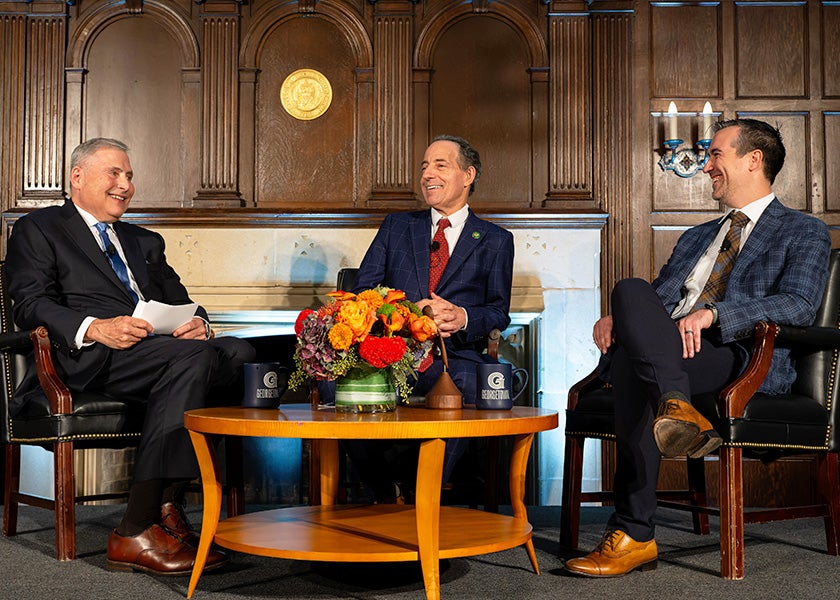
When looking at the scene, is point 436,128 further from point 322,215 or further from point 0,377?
point 0,377

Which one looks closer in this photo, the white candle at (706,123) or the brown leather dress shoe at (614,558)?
the brown leather dress shoe at (614,558)

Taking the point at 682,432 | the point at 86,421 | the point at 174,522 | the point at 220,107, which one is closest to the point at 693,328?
the point at 682,432

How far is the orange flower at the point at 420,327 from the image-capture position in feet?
8.90

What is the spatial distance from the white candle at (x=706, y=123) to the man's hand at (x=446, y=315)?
1965 mm

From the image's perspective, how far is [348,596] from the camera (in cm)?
254

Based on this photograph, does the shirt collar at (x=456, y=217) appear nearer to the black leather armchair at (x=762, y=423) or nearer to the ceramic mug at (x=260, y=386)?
the black leather armchair at (x=762, y=423)

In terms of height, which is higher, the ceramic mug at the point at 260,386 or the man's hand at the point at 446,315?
the man's hand at the point at 446,315

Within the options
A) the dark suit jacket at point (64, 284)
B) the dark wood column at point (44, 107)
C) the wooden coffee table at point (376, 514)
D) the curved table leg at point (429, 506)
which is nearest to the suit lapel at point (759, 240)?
the wooden coffee table at point (376, 514)

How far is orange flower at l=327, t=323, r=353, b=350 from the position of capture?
8.43 ft

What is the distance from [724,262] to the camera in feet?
10.7

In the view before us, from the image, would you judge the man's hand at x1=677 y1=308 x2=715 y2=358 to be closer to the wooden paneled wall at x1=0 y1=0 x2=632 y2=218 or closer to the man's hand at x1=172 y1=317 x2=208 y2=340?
the man's hand at x1=172 y1=317 x2=208 y2=340

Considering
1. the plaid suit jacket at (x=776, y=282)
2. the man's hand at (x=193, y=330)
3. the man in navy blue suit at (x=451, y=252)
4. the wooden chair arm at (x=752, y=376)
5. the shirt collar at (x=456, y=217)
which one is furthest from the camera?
the shirt collar at (x=456, y=217)

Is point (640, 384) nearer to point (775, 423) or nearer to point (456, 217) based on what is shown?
point (775, 423)

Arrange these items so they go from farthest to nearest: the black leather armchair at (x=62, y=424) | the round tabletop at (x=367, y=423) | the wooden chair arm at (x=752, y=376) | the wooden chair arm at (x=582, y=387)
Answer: the wooden chair arm at (x=582, y=387)
the black leather armchair at (x=62, y=424)
the wooden chair arm at (x=752, y=376)
the round tabletop at (x=367, y=423)
